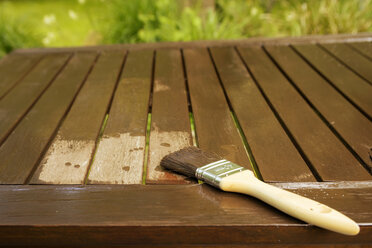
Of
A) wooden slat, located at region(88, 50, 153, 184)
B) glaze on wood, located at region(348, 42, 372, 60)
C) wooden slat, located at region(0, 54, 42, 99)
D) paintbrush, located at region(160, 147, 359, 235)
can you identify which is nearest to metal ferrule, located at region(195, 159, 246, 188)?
paintbrush, located at region(160, 147, 359, 235)

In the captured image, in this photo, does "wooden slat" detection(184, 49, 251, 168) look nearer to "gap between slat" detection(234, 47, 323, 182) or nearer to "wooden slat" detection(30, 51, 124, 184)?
"gap between slat" detection(234, 47, 323, 182)

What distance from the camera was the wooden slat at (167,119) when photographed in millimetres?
1040

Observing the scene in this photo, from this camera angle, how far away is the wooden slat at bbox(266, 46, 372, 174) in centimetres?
116

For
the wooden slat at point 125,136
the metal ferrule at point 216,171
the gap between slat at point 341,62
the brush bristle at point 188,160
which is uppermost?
the gap between slat at point 341,62

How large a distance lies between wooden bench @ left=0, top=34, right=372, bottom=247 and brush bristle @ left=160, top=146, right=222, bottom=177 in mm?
27

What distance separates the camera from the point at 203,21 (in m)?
3.54

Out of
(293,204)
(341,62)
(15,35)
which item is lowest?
(293,204)

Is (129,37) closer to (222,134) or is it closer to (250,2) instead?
(250,2)

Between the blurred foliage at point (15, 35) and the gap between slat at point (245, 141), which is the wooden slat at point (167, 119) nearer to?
the gap between slat at point (245, 141)

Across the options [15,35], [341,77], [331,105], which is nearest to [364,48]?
[341,77]

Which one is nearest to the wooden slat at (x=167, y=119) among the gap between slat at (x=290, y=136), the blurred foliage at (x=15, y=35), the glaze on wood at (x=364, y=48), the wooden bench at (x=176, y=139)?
the wooden bench at (x=176, y=139)

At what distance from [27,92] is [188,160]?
35.8 inches

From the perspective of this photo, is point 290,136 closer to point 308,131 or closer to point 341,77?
point 308,131

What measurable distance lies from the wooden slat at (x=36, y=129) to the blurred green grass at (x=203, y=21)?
5.52 ft
